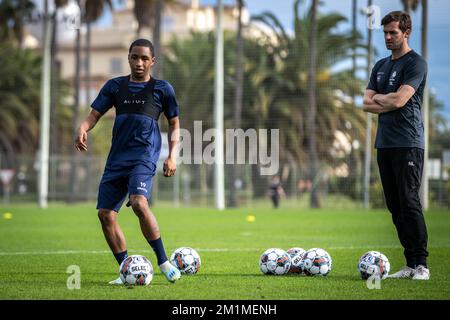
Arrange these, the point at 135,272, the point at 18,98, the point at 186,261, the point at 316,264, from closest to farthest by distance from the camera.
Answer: the point at 135,272 → the point at 316,264 → the point at 186,261 → the point at 18,98

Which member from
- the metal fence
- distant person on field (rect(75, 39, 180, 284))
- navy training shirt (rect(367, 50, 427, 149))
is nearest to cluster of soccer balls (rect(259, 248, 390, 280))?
navy training shirt (rect(367, 50, 427, 149))

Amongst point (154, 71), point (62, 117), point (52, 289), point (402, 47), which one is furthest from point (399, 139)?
point (62, 117)

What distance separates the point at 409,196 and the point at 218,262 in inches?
129

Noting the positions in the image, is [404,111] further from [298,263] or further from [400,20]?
[298,263]

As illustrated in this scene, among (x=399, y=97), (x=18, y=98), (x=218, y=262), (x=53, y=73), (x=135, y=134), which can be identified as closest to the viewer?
(x=135, y=134)

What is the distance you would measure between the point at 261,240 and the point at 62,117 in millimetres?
49241

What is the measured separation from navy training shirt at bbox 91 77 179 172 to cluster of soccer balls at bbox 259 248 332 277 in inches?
71.8

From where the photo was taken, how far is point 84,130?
30.6 feet

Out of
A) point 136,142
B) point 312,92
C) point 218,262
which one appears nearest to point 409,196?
point 136,142

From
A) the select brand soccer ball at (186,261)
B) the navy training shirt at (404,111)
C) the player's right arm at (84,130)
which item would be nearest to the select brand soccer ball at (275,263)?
the select brand soccer ball at (186,261)

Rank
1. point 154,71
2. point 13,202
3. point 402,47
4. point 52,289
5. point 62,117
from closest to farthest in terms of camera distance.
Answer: point 52,289 < point 402,47 < point 154,71 < point 13,202 < point 62,117

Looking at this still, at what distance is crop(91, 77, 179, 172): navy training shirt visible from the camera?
30.3 feet
